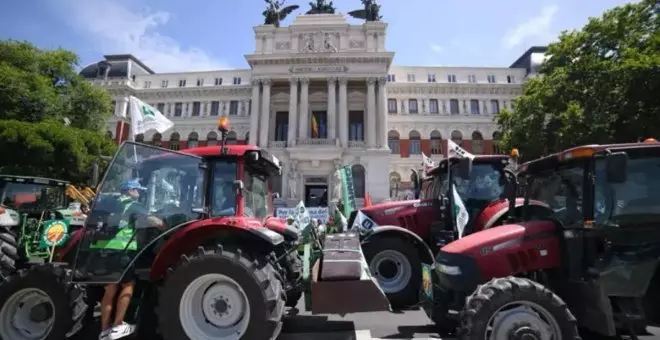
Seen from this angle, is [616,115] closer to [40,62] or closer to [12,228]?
[12,228]

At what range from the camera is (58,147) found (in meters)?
18.4

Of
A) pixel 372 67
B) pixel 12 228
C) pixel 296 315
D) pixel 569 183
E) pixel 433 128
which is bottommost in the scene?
pixel 296 315

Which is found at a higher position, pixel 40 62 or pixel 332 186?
pixel 40 62

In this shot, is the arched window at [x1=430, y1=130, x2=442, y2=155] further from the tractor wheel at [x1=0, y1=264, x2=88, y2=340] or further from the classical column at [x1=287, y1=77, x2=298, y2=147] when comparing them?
the tractor wheel at [x1=0, y1=264, x2=88, y2=340]

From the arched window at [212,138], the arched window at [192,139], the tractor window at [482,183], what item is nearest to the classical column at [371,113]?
the arched window at [212,138]

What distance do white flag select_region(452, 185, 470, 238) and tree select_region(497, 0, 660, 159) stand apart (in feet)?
38.2

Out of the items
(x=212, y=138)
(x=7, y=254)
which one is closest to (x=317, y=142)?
(x=212, y=138)

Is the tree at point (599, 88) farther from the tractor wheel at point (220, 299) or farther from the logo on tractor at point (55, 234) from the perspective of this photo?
the logo on tractor at point (55, 234)

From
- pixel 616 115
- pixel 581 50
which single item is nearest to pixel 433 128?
pixel 581 50

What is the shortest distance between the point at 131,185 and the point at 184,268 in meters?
1.22

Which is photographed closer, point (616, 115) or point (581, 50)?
point (616, 115)

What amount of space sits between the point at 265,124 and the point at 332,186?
9.45 metres

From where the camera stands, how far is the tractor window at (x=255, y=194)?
16.1 feet

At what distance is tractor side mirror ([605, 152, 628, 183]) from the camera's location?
347cm
